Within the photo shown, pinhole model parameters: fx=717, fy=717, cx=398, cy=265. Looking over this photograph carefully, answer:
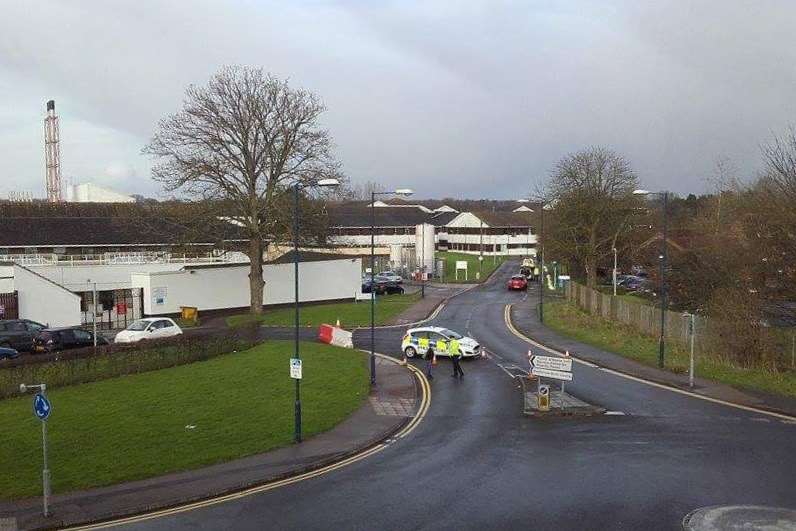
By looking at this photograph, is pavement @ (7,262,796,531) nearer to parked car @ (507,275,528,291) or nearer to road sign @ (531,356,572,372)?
road sign @ (531,356,572,372)

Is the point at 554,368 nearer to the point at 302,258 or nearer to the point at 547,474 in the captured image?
the point at 547,474

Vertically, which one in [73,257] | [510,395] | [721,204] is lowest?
[510,395]

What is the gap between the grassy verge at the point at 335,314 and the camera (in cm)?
4537

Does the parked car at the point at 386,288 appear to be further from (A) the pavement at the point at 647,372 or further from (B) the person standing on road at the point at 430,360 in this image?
(B) the person standing on road at the point at 430,360

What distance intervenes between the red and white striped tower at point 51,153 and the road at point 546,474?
94.2m

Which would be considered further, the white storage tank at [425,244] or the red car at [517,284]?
the white storage tank at [425,244]

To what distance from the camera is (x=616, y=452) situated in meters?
17.0

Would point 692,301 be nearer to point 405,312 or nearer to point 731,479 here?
point 405,312

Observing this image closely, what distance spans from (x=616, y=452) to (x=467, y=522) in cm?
602

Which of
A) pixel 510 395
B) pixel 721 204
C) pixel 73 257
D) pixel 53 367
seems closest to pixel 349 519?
pixel 510 395

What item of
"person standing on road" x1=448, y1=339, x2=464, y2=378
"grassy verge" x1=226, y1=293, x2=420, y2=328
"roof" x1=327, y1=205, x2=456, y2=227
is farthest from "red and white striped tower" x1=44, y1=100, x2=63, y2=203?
"person standing on road" x1=448, y1=339, x2=464, y2=378

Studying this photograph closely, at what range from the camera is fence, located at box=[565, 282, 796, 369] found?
1072 inches

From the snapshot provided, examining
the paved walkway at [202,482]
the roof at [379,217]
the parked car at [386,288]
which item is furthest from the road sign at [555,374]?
the roof at [379,217]

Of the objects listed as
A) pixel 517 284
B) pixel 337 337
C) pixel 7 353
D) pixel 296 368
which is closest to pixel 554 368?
pixel 296 368
